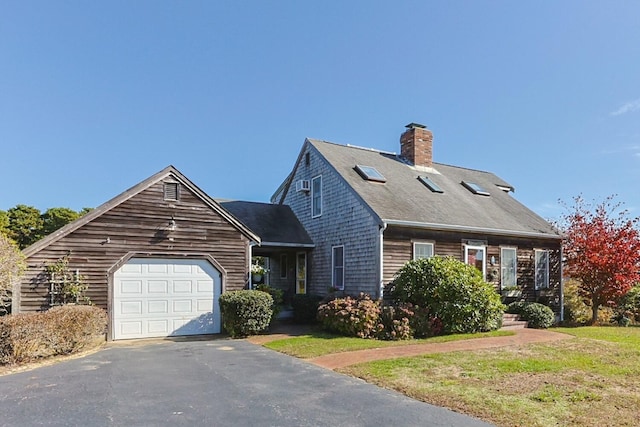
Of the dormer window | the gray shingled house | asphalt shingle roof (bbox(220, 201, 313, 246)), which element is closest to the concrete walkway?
the gray shingled house

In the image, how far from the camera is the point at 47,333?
31.1 ft

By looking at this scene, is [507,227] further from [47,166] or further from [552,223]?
[47,166]

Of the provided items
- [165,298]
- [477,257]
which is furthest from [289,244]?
[477,257]

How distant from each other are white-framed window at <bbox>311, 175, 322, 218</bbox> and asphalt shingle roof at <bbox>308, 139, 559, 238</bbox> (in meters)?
1.17

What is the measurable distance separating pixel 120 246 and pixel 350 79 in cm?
943

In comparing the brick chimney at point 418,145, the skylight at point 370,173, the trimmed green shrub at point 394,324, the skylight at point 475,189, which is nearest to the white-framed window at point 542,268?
the skylight at point 475,189

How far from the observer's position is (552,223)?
19562 millimetres

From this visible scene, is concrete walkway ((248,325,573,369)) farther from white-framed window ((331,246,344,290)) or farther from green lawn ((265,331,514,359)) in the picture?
white-framed window ((331,246,344,290))

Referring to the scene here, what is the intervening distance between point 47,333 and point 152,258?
3.82 meters

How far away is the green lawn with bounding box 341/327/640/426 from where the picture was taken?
5.79 metres

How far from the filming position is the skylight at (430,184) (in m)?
17.8

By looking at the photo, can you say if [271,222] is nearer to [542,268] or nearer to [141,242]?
[141,242]

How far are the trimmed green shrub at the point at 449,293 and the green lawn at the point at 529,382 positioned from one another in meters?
2.35

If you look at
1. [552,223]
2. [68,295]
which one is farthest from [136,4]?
[552,223]
